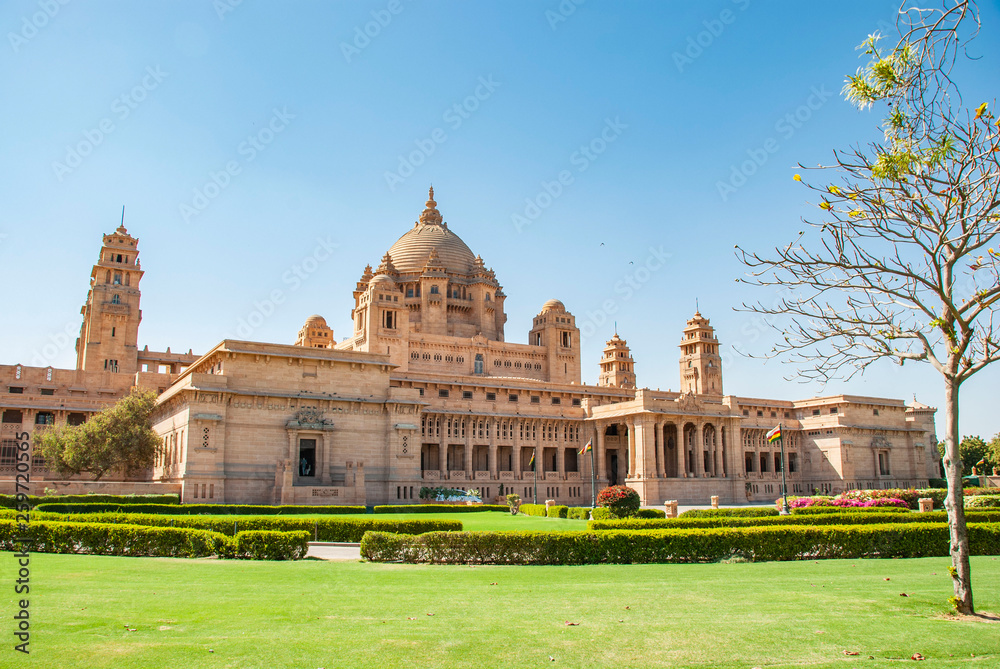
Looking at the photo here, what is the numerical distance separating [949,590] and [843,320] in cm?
594

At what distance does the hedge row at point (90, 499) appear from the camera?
3331cm

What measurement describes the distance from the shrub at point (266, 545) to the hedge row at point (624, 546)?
1.91 metres

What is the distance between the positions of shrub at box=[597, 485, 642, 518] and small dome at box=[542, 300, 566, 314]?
53.8m

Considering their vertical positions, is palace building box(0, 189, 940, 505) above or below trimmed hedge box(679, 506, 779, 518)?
above

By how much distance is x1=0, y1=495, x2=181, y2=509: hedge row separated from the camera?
33312 mm

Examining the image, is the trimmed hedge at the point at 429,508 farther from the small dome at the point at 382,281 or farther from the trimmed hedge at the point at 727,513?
the small dome at the point at 382,281

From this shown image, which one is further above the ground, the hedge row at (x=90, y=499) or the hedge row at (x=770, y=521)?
the hedge row at (x=90, y=499)

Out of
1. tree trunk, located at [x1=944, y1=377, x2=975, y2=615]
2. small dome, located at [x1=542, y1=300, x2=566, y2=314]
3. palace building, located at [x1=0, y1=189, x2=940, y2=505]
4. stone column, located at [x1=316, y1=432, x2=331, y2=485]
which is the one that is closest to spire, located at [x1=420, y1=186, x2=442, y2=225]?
palace building, located at [x1=0, y1=189, x2=940, y2=505]

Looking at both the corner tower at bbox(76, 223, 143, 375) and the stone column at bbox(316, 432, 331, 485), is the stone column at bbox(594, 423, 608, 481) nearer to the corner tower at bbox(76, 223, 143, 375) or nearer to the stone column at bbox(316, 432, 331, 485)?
the stone column at bbox(316, 432, 331, 485)

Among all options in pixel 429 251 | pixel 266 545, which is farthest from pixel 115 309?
pixel 266 545

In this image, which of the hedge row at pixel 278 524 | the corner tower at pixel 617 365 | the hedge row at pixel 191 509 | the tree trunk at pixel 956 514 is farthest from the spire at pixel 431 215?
the tree trunk at pixel 956 514

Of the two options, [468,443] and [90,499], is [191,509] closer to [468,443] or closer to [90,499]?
[90,499]

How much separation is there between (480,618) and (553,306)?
7711cm

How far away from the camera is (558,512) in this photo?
4353cm
